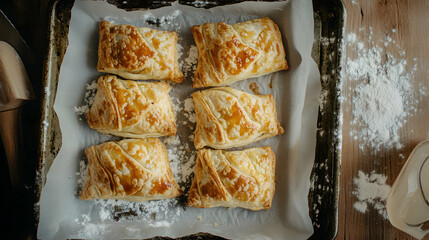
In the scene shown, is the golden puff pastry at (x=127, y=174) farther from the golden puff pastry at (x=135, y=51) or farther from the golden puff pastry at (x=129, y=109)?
the golden puff pastry at (x=135, y=51)

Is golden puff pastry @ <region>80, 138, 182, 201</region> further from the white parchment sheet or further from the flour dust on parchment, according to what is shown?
the flour dust on parchment

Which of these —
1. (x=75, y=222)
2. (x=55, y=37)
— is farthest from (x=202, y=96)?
(x=75, y=222)

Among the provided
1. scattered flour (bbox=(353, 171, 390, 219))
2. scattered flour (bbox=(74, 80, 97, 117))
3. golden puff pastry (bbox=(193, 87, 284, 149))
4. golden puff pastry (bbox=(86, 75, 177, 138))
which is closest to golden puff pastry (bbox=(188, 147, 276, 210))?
golden puff pastry (bbox=(193, 87, 284, 149))

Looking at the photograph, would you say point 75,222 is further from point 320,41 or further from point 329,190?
point 320,41

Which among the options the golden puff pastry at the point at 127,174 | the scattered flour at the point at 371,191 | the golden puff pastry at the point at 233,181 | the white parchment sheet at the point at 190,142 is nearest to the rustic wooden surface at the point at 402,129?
the scattered flour at the point at 371,191

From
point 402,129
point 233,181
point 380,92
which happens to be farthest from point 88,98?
point 402,129

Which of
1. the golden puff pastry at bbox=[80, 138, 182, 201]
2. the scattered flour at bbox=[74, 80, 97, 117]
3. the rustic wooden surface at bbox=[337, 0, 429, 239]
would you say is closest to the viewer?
the golden puff pastry at bbox=[80, 138, 182, 201]
